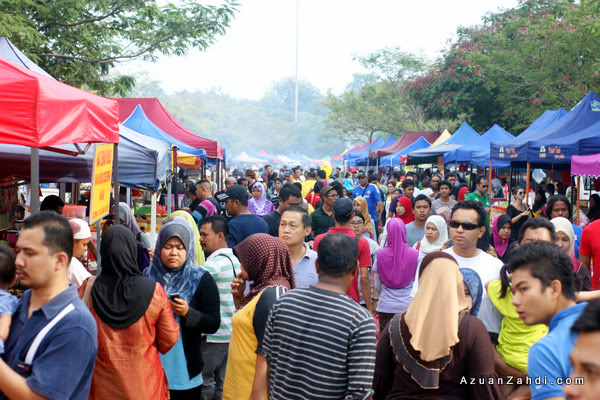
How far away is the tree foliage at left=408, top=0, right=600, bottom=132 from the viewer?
18188 mm

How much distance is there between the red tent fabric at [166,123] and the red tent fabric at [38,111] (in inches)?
412

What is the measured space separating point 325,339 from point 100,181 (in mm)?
3215

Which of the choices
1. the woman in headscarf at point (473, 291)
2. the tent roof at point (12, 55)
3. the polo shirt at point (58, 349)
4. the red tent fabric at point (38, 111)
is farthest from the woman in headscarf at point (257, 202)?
the polo shirt at point (58, 349)

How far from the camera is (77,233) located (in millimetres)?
4832

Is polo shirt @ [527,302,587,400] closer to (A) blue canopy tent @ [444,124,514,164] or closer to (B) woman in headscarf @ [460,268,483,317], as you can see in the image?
(B) woman in headscarf @ [460,268,483,317]

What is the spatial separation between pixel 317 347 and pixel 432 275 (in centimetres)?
73

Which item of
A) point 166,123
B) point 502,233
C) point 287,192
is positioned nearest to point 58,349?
point 287,192

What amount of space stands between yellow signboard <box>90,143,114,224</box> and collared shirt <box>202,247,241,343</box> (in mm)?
1127

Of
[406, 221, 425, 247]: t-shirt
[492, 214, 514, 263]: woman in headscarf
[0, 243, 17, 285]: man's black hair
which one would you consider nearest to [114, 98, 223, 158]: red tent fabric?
[406, 221, 425, 247]: t-shirt

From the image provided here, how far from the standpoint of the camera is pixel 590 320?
1.67 meters

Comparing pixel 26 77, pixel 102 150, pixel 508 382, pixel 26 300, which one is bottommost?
pixel 508 382

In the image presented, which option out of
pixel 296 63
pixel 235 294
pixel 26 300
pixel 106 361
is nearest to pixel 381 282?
pixel 235 294

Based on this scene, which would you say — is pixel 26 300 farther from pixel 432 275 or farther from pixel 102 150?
pixel 102 150

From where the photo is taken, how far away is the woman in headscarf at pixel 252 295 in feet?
11.5
